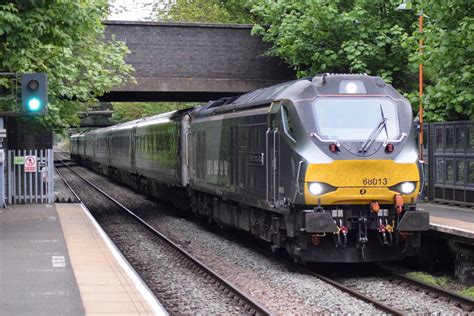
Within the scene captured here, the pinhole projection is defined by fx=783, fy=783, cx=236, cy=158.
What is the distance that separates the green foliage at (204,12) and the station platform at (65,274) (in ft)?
79.1

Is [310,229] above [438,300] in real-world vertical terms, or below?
above

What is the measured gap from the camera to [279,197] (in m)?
13.1

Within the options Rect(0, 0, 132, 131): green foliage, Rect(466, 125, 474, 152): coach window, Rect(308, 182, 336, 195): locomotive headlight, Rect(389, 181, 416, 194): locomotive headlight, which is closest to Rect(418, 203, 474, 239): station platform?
Rect(389, 181, 416, 194): locomotive headlight

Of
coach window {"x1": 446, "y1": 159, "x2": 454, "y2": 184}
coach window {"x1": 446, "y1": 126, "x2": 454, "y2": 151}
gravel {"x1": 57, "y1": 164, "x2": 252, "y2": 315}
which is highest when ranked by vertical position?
coach window {"x1": 446, "y1": 126, "x2": 454, "y2": 151}

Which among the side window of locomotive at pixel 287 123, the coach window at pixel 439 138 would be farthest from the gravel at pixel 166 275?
the coach window at pixel 439 138

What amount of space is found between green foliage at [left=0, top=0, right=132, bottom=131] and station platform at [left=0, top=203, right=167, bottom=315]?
143 inches

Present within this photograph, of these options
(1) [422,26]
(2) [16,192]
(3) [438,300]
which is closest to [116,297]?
(3) [438,300]

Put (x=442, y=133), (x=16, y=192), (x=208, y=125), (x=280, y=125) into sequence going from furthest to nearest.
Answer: (x=16, y=192) → (x=442, y=133) → (x=208, y=125) → (x=280, y=125)

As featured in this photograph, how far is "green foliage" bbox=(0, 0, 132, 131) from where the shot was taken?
15391 millimetres

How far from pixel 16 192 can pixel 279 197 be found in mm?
13915

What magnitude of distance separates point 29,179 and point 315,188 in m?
14.6

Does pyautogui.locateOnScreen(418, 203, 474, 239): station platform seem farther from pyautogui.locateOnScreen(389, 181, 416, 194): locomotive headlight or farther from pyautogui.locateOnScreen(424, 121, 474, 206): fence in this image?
pyautogui.locateOnScreen(389, 181, 416, 194): locomotive headlight

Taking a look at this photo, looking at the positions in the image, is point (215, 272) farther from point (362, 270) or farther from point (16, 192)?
point (16, 192)

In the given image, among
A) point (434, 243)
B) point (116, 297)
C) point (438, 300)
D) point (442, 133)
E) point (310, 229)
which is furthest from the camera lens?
point (442, 133)
